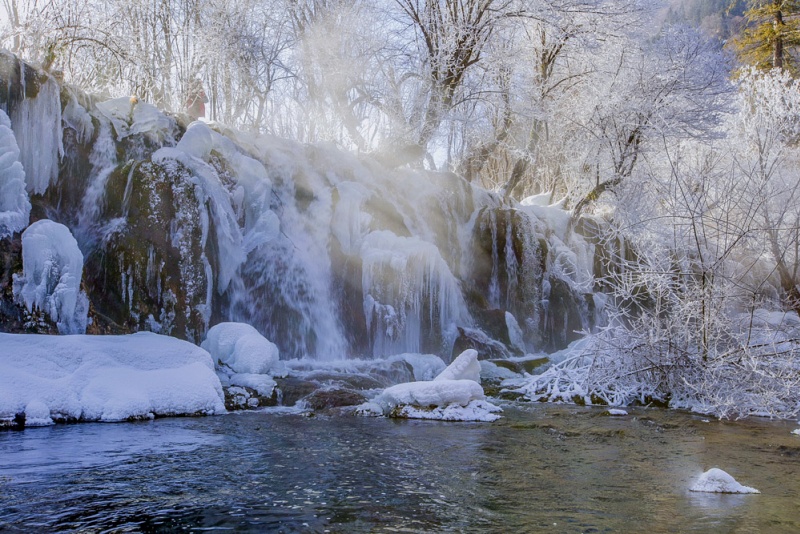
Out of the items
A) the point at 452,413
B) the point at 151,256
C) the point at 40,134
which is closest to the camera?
the point at 452,413

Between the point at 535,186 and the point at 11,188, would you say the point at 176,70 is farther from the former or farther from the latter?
the point at 535,186

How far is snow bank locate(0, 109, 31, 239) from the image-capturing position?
28.3 feet

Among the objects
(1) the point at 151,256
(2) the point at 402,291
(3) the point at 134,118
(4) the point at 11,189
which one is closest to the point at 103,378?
(1) the point at 151,256

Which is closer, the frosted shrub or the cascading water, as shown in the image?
the frosted shrub

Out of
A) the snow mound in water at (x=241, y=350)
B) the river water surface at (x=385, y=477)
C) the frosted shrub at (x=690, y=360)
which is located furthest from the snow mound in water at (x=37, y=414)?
the frosted shrub at (x=690, y=360)

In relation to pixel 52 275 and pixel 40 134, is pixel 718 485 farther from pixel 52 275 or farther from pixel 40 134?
pixel 40 134

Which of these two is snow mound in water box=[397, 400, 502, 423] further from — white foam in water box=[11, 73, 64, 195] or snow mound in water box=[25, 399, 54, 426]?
white foam in water box=[11, 73, 64, 195]

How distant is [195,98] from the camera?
768 inches

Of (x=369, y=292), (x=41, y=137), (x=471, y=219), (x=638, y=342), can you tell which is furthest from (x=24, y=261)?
(x=471, y=219)

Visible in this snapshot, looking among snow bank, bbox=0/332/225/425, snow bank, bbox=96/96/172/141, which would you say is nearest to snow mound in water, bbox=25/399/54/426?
snow bank, bbox=0/332/225/425

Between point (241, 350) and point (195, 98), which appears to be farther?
point (195, 98)

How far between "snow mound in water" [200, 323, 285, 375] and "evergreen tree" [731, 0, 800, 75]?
88.9ft

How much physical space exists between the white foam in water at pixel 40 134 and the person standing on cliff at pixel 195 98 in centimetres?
854

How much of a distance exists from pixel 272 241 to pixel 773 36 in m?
26.1
